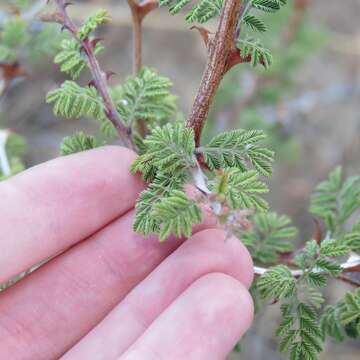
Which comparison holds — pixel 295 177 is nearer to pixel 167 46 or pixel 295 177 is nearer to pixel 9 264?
pixel 167 46

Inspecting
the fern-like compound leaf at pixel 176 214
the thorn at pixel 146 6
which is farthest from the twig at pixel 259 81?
the fern-like compound leaf at pixel 176 214

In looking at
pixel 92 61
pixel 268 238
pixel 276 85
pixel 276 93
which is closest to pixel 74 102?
pixel 92 61

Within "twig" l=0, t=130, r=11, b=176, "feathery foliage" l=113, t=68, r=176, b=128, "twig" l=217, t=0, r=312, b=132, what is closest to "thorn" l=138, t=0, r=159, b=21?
"feathery foliage" l=113, t=68, r=176, b=128

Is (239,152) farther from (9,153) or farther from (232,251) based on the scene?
(9,153)

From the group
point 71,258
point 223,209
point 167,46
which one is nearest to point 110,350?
point 71,258

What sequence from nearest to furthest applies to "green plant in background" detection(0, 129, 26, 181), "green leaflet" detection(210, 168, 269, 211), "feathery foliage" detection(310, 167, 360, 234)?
"green leaflet" detection(210, 168, 269, 211) < "feathery foliage" detection(310, 167, 360, 234) < "green plant in background" detection(0, 129, 26, 181)

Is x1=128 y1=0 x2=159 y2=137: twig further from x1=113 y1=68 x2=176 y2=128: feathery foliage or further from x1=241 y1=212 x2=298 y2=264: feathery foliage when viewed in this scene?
x1=241 y1=212 x2=298 y2=264: feathery foliage
